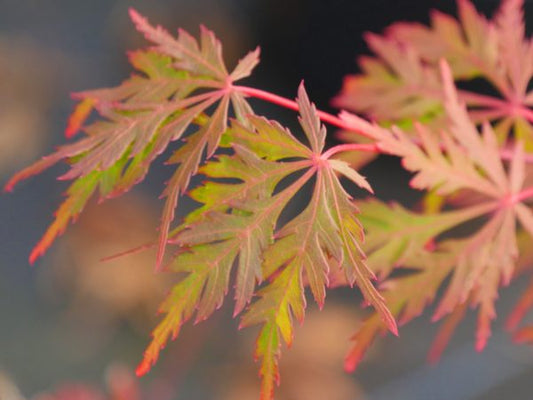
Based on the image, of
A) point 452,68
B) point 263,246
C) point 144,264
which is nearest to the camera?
point 263,246

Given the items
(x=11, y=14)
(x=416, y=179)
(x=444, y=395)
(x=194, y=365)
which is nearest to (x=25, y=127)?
(x=11, y=14)

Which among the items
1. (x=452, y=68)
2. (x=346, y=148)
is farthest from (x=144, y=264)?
(x=346, y=148)

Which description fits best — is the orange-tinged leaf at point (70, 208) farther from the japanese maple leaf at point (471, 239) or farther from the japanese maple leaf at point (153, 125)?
the japanese maple leaf at point (471, 239)

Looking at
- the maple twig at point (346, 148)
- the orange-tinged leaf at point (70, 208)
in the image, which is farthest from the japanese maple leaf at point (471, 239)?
the orange-tinged leaf at point (70, 208)

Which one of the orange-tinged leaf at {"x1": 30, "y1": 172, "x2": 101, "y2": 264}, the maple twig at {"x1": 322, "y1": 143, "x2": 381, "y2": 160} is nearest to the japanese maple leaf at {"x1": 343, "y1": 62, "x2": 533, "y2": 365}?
the maple twig at {"x1": 322, "y1": 143, "x2": 381, "y2": 160}

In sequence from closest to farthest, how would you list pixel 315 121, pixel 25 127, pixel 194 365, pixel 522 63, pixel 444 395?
1. pixel 315 121
2. pixel 522 63
3. pixel 444 395
4. pixel 194 365
5. pixel 25 127

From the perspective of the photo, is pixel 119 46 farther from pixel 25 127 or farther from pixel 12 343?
pixel 12 343

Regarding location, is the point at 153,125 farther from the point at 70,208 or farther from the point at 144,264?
the point at 144,264
